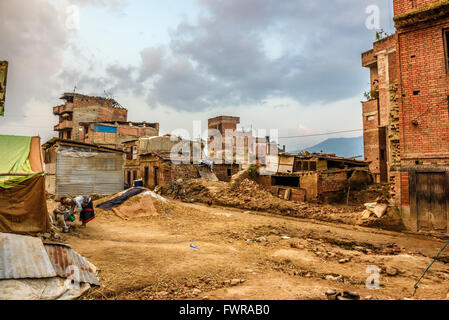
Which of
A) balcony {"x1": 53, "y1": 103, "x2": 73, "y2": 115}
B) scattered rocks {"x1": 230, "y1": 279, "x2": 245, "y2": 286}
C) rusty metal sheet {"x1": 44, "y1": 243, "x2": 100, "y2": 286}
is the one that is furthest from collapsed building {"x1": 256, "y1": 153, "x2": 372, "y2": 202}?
balcony {"x1": 53, "y1": 103, "x2": 73, "y2": 115}

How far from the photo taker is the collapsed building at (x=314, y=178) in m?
18.2

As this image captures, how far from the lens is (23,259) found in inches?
183

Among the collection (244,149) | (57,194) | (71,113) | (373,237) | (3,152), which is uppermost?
(71,113)

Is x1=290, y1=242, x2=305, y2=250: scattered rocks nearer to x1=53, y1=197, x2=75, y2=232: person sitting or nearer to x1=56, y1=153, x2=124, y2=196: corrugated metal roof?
x1=53, y1=197, x2=75, y2=232: person sitting

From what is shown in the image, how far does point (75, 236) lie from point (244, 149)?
32054 millimetres

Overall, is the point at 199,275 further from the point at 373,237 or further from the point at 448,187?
the point at 448,187

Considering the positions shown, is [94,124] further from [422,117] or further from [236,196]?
[422,117]

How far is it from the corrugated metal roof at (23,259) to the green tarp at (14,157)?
4.01 m

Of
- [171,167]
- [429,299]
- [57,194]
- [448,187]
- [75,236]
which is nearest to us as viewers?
[429,299]

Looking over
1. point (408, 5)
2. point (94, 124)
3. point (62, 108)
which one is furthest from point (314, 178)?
point (62, 108)

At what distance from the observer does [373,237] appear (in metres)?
11.0

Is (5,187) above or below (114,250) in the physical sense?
above
